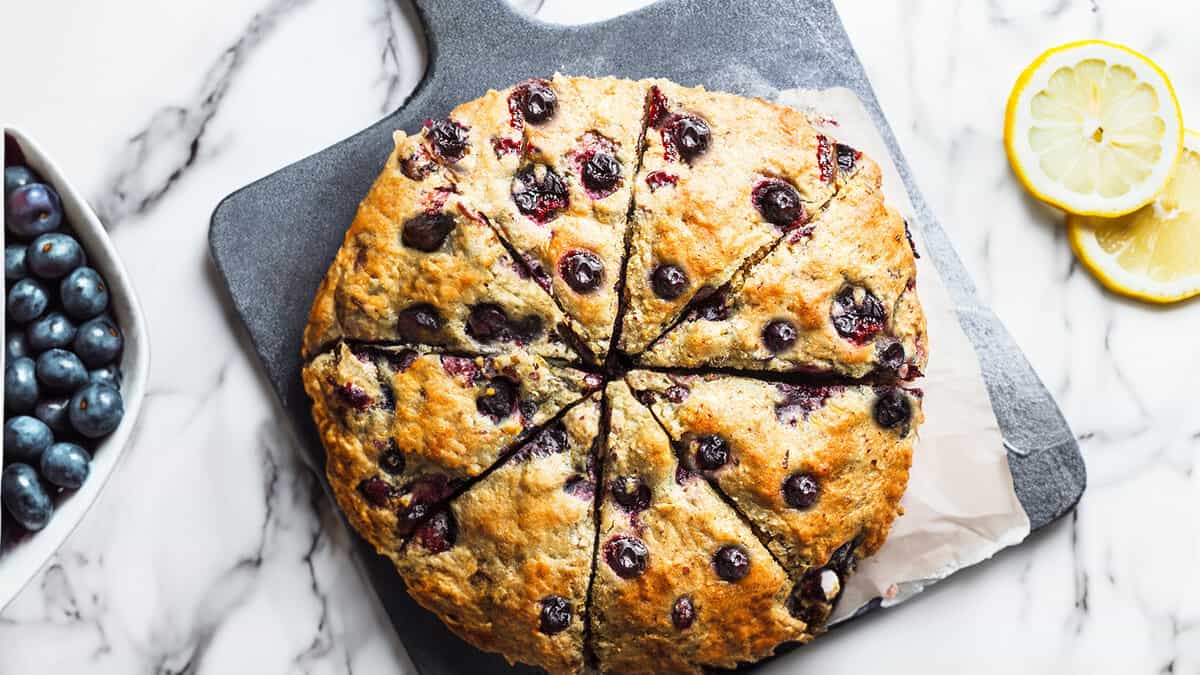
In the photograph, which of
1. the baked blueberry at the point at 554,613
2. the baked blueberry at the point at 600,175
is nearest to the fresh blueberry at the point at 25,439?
the baked blueberry at the point at 554,613

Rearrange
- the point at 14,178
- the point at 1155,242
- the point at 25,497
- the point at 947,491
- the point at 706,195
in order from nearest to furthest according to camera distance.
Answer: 1. the point at 25,497
2. the point at 706,195
3. the point at 14,178
4. the point at 947,491
5. the point at 1155,242

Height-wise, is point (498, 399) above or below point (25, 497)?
above

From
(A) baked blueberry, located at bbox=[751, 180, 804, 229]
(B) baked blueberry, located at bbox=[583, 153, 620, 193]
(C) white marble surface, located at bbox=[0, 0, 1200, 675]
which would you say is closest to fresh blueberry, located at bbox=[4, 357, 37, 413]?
(C) white marble surface, located at bbox=[0, 0, 1200, 675]

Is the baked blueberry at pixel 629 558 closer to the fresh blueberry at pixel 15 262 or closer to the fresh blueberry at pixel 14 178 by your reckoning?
the fresh blueberry at pixel 15 262

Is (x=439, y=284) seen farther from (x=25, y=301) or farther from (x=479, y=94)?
(x=25, y=301)

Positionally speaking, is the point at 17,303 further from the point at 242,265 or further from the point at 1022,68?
the point at 1022,68

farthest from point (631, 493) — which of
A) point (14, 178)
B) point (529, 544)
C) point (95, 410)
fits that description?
point (14, 178)

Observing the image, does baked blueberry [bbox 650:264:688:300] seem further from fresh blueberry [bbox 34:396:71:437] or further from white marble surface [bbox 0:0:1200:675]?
fresh blueberry [bbox 34:396:71:437]
